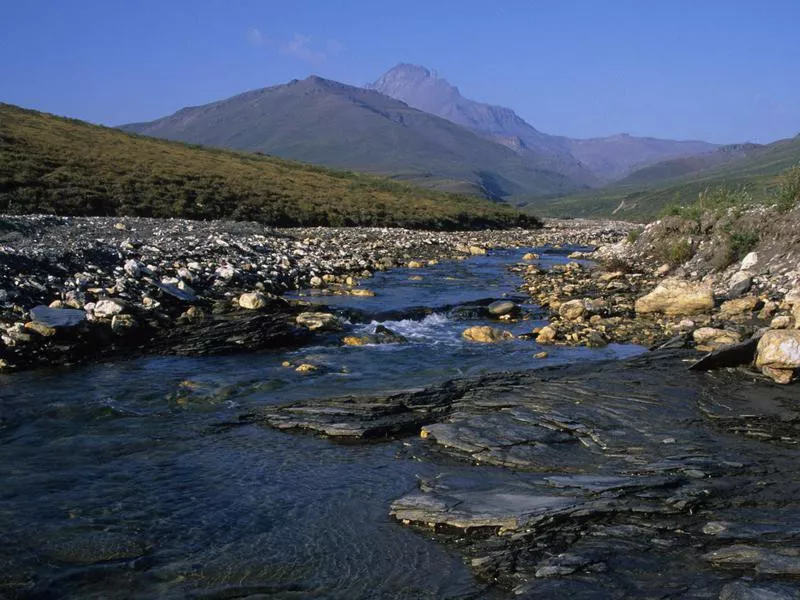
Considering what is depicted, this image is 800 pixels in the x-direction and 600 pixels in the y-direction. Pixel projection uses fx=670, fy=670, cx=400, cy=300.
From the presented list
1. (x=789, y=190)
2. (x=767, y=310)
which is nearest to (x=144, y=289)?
(x=767, y=310)

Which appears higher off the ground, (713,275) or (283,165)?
(283,165)

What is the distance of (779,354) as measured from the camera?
10086mm

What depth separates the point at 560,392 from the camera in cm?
970

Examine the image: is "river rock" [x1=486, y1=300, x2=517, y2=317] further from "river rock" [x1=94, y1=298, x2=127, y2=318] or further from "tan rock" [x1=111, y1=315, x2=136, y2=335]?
"river rock" [x1=94, y1=298, x2=127, y2=318]

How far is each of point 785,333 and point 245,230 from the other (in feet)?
79.0

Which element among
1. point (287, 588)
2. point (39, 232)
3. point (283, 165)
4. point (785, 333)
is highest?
point (283, 165)

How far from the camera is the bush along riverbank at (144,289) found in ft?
39.5

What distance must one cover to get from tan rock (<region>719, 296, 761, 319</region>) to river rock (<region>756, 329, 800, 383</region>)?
4167mm

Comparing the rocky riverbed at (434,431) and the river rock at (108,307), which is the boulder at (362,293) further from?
the river rock at (108,307)

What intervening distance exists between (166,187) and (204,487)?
3779cm

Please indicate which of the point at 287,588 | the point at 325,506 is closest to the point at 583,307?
the point at 325,506

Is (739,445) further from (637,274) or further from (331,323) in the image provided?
(637,274)

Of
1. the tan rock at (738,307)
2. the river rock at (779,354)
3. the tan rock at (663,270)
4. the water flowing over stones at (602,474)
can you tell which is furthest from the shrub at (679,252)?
the water flowing over stones at (602,474)

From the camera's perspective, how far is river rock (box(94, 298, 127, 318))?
517 inches
